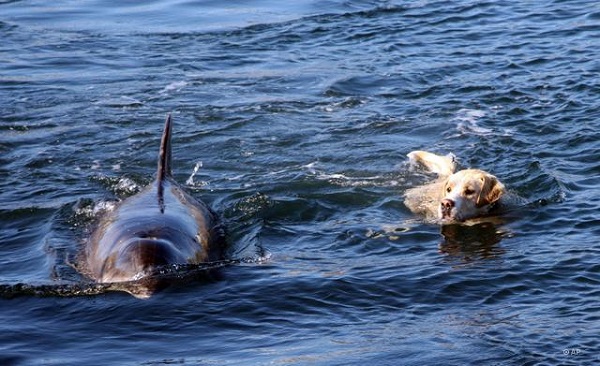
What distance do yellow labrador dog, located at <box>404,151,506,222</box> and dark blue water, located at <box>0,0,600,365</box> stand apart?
17cm

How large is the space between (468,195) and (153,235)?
315 centimetres

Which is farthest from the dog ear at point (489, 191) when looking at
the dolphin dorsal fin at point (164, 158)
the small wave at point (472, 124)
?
the dolphin dorsal fin at point (164, 158)

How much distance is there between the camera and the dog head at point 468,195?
1002cm

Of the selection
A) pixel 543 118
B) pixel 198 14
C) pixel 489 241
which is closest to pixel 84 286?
pixel 489 241

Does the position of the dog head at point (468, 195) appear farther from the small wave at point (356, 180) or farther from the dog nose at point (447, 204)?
the small wave at point (356, 180)

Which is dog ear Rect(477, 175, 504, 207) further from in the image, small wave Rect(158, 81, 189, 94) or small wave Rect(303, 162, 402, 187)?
small wave Rect(158, 81, 189, 94)

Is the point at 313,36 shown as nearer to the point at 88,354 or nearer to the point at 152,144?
the point at 152,144

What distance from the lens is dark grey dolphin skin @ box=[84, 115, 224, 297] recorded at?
7.70 meters

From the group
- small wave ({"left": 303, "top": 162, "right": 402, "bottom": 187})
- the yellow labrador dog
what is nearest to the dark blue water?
small wave ({"left": 303, "top": 162, "right": 402, "bottom": 187})

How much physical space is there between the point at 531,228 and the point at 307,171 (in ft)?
7.97

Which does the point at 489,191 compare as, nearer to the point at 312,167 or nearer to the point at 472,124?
the point at 312,167

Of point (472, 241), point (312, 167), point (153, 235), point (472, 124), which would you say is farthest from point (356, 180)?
point (153, 235)

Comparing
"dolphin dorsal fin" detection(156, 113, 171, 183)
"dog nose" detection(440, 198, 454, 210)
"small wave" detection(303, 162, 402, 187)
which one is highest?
"dolphin dorsal fin" detection(156, 113, 171, 183)

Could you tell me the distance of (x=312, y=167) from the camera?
11.5m
